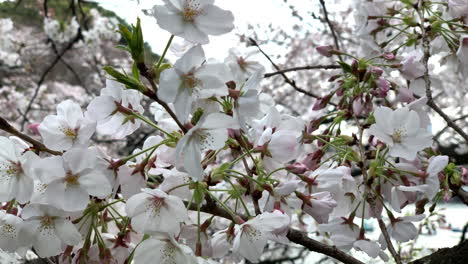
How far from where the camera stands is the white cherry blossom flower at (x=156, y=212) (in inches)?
30.5

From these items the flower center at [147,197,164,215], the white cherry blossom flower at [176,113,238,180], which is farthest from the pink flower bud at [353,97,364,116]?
the flower center at [147,197,164,215]

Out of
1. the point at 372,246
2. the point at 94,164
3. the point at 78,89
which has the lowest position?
the point at 78,89

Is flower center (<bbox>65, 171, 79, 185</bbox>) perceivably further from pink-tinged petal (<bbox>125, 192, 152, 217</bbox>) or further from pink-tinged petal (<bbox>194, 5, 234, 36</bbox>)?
pink-tinged petal (<bbox>194, 5, 234, 36</bbox>)

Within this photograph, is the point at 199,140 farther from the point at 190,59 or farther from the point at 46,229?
the point at 46,229

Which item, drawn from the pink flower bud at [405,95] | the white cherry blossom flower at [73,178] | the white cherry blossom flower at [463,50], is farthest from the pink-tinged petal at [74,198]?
the white cherry blossom flower at [463,50]

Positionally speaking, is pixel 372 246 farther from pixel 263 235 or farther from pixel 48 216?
pixel 48 216

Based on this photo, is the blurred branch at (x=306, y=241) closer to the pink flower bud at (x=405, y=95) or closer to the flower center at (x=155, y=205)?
the flower center at (x=155, y=205)

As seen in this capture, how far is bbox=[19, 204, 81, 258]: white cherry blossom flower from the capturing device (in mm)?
757

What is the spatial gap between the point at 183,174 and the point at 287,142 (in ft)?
0.76

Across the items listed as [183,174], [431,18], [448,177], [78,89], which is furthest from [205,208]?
[78,89]

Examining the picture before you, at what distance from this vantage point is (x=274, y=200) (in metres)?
0.84

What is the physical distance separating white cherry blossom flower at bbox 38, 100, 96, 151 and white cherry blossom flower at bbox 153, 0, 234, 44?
236mm

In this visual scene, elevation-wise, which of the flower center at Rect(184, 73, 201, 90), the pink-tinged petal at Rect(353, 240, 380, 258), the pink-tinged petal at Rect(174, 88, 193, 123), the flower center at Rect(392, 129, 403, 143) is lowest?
the pink-tinged petal at Rect(353, 240, 380, 258)

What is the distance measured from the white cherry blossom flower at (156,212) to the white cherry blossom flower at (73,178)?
0.07m
